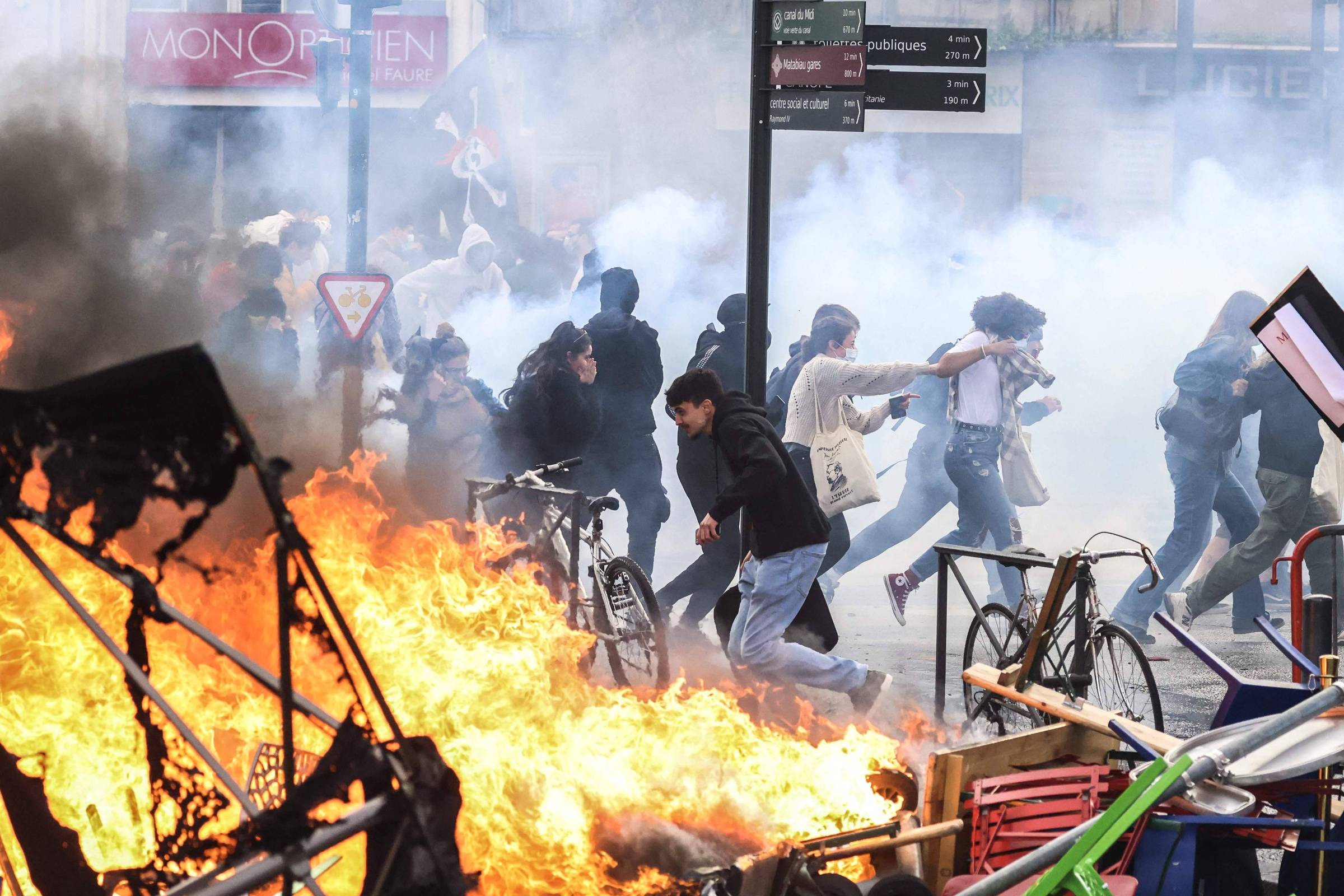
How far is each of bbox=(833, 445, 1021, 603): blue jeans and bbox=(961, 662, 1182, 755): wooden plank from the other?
433 centimetres

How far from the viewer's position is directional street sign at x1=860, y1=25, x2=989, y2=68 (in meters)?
6.40

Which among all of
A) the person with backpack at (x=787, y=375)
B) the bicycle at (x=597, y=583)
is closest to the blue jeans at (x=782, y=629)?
the bicycle at (x=597, y=583)

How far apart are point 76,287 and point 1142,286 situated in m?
7.67

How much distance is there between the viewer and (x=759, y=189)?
6.45 m

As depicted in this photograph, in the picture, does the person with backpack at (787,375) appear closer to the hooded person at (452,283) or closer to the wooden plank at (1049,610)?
the hooded person at (452,283)

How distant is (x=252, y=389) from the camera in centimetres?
786

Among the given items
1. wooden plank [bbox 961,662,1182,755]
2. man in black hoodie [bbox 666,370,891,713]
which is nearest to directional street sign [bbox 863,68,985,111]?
man in black hoodie [bbox 666,370,891,713]

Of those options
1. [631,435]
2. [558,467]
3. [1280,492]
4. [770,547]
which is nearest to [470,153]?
[631,435]

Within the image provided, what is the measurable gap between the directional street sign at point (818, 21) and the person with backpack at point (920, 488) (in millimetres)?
4040

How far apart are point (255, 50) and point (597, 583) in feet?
22.9

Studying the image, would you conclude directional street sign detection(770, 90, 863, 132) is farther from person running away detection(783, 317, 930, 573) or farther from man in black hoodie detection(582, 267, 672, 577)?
man in black hoodie detection(582, 267, 672, 577)

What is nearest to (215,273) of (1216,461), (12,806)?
(12,806)

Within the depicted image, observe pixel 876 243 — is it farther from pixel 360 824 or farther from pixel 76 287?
pixel 360 824

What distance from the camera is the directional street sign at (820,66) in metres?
6.34
